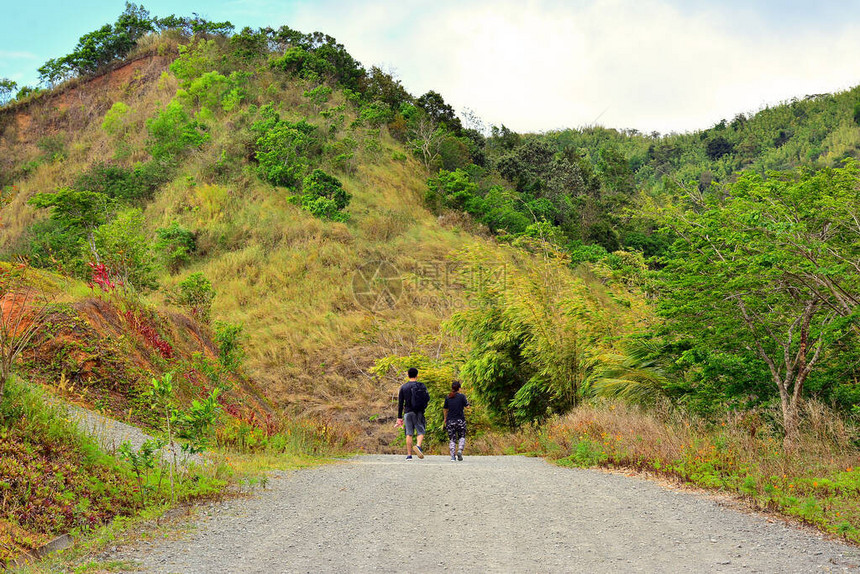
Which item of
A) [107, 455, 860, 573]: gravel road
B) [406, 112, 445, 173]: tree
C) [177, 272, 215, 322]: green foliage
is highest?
[406, 112, 445, 173]: tree

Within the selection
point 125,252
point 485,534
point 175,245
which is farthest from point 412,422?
point 175,245

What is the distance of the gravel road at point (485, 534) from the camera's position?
17.9 feet

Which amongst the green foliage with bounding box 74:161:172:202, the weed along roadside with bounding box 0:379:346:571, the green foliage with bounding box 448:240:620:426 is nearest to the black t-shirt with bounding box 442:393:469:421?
the green foliage with bounding box 448:240:620:426

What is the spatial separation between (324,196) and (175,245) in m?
9.75

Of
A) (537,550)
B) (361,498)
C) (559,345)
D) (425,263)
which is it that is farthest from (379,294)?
(537,550)

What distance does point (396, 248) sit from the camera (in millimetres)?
44281

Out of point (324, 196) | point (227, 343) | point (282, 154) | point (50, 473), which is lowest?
point (50, 473)

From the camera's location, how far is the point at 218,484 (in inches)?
326

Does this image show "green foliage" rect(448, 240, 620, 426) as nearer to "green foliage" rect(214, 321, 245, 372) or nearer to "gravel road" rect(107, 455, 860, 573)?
"green foliage" rect(214, 321, 245, 372)

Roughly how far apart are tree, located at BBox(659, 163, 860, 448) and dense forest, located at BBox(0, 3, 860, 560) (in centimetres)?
6

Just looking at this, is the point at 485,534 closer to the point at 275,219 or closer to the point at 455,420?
the point at 455,420

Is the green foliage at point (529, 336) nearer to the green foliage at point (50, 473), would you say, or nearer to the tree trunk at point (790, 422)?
the tree trunk at point (790, 422)

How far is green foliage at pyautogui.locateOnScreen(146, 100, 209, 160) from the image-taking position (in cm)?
5100

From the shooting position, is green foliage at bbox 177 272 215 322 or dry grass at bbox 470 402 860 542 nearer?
dry grass at bbox 470 402 860 542
